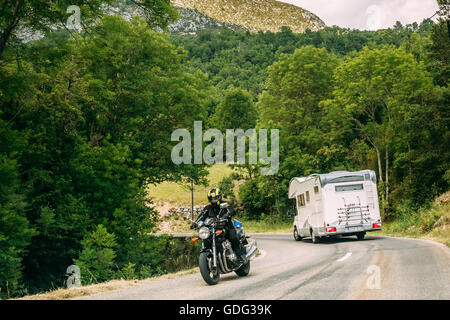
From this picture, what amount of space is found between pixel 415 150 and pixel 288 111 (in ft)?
56.3

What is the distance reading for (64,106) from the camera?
56.6 feet

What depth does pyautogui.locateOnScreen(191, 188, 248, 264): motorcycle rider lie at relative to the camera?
376 inches

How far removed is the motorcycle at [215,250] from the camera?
29.2ft

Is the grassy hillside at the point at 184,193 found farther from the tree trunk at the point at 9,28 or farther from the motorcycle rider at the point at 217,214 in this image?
the motorcycle rider at the point at 217,214

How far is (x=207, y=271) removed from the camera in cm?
888

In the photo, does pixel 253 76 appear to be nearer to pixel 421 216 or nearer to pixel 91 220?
pixel 421 216

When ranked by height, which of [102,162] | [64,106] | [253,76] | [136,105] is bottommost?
[102,162]

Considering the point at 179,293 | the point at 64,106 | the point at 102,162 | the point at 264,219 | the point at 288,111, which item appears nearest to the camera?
the point at 179,293

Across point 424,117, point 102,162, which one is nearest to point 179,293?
point 102,162

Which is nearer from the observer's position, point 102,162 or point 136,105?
point 102,162

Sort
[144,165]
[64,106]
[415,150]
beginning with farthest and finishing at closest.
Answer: [415,150] → [144,165] → [64,106]
